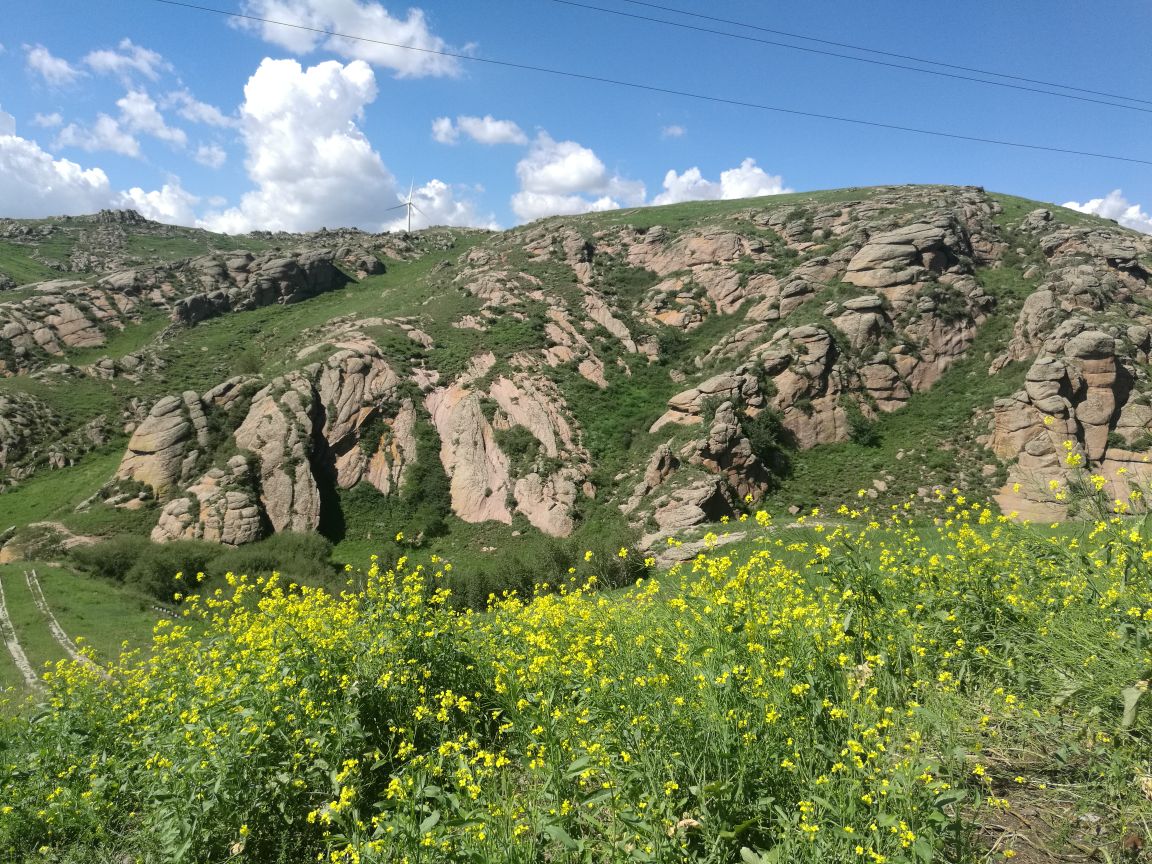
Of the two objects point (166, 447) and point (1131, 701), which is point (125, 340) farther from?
point (1131, 701)

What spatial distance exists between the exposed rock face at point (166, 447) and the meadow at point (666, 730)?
35243 mm

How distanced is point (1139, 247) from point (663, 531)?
49.4 m

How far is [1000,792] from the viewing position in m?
3.95

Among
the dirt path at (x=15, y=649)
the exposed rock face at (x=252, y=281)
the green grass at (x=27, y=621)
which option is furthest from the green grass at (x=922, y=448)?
the exposed rock face at (x=252, y=281)

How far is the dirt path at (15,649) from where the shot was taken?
19672mm

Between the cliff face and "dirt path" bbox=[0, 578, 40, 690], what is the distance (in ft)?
25.7

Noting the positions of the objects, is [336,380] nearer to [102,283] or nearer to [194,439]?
[194,439]

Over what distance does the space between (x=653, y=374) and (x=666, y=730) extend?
4578 cm

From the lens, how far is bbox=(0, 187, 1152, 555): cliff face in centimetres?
3334

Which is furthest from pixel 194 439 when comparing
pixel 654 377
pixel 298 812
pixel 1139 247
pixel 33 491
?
pixel 1139 247

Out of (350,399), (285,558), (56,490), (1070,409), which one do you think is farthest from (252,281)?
(1070,409)

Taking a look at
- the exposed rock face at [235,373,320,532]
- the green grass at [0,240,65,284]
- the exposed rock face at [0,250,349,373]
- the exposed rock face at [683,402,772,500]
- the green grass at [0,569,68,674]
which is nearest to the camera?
the green grass at [0,569,68,674]

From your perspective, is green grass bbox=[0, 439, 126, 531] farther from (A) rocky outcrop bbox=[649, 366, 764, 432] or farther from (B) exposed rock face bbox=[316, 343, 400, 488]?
(A) rocky outcrop bbox=[649, 366, 764, 432]

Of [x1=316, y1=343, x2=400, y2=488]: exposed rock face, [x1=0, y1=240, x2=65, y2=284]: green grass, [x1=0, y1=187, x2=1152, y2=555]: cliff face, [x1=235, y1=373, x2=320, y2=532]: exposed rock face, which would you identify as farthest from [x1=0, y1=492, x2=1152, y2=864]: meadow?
[x1=0, y1=240, x2=65, y2=284]: green grass
